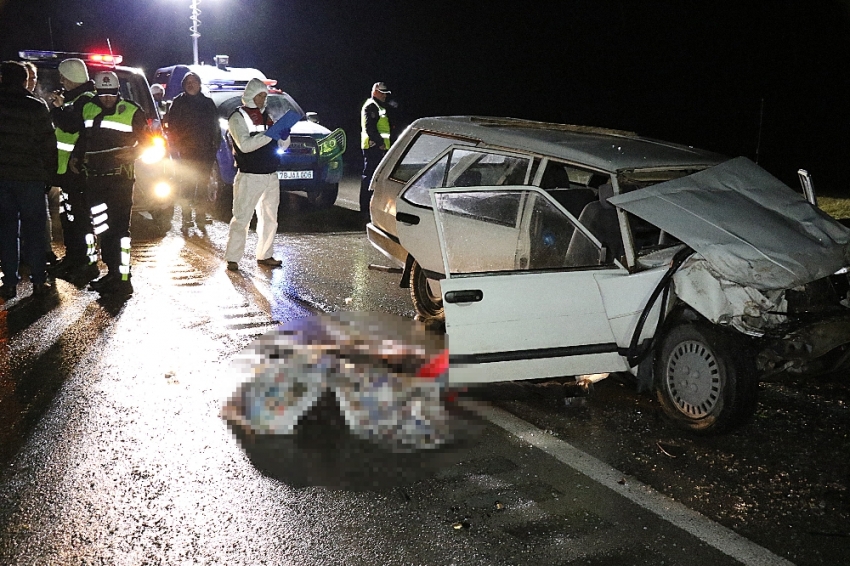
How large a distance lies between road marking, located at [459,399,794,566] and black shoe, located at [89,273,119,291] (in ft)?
14.3

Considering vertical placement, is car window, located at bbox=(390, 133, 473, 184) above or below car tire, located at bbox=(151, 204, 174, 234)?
above

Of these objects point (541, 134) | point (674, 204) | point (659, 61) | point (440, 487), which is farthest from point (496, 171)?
point (659, 61)

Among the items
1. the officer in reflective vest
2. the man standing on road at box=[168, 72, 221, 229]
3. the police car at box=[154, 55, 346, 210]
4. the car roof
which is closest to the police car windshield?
the police car at box=[154, 55, 346, 210]

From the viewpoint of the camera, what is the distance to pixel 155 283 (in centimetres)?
838

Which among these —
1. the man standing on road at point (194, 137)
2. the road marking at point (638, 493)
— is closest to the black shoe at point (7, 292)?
the man standing on road at point (194, 137)

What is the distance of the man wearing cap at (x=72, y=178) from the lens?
7.75m

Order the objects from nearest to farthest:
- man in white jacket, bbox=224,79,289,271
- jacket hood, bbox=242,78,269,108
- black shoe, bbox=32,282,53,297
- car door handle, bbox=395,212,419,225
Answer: car door handle, bbox=395,212,419,225 < black shoe, bbox=32,282,53,297 < man in white jacket, bbox=224,79,289,271 < jacket hood, bbox=242,78,269,108

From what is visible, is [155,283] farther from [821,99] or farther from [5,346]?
[821,99]

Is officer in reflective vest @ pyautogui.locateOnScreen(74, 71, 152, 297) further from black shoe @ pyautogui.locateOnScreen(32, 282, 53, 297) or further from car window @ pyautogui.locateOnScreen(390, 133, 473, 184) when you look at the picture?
car window @ pyautogui.locateOnScreen(390, 133, 473, 184)

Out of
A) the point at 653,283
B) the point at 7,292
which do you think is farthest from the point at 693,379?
the point at 7,292

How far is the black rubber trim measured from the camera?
4.90 meters

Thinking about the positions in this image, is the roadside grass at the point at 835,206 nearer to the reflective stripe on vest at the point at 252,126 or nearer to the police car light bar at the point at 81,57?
the reflective stripe on vest at the point at 252,126

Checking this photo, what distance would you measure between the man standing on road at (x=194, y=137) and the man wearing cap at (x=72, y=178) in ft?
9.36

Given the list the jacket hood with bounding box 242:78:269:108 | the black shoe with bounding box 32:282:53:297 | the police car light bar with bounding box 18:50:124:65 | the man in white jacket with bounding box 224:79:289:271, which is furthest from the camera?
the police car light bar with bounding box 18:50:124:65
